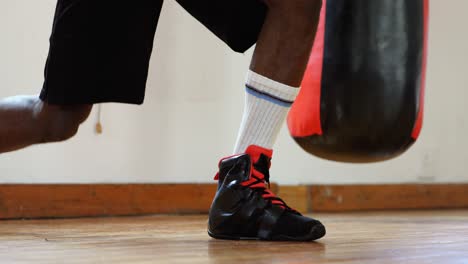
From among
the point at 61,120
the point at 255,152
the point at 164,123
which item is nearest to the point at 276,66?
the point at 255,152

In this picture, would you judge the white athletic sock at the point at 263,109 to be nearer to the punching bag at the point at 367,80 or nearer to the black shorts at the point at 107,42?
the black shorts at the point at 107,42

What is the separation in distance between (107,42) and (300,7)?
1.29ft

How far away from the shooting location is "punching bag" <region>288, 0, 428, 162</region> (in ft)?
6.40

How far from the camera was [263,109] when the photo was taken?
4.91 feet

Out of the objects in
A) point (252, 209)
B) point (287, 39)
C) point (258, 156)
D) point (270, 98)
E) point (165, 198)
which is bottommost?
point (165, 198)

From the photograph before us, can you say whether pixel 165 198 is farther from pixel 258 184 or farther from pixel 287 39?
pixel 287 39

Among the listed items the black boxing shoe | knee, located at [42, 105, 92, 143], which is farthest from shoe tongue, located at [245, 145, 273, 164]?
knee, located at [42, 105, 92, 143]

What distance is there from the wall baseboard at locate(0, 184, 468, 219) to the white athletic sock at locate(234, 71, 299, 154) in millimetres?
1064

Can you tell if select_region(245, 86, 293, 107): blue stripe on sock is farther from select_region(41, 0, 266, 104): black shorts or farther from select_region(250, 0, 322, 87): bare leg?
select_region(41, 0, 266, 104): black shorts

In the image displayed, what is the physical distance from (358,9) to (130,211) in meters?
1.11

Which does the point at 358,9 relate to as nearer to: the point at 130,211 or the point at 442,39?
the point at 130,211

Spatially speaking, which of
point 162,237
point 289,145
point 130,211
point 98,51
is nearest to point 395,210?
point 289,145

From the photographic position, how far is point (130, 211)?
8.38 ft

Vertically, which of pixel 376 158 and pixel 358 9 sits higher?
pixel 358 9
